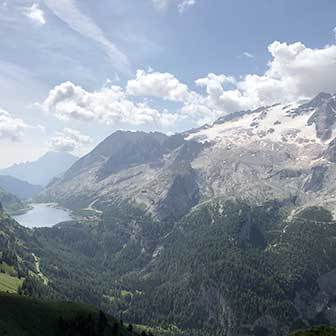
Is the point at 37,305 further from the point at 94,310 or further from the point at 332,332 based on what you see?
the point at 332,332

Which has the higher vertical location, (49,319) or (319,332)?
(319,332)

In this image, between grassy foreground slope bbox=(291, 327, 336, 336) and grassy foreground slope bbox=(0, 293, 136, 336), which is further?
grassy foreground slope bbox=(291, 327, 336, 336)

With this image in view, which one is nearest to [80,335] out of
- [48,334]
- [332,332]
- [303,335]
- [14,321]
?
[48,334]

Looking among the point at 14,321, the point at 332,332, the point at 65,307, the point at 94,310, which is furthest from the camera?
the point at 94,310

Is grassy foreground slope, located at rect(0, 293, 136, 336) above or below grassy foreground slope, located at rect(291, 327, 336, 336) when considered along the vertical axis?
below

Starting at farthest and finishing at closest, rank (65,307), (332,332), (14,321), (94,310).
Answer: (94,310)
(65,307)
(332,332)
(14,321)

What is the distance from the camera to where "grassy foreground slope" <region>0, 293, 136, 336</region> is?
14675 cm

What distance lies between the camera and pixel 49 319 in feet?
526

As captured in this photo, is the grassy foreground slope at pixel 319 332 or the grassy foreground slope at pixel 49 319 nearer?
the grassy foreground slope at pixel 49 319

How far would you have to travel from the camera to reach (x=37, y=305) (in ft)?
544

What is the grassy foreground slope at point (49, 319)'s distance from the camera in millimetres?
146750

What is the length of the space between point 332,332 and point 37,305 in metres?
108

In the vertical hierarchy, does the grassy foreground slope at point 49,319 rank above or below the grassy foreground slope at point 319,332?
below

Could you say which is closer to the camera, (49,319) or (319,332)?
(319,332)
